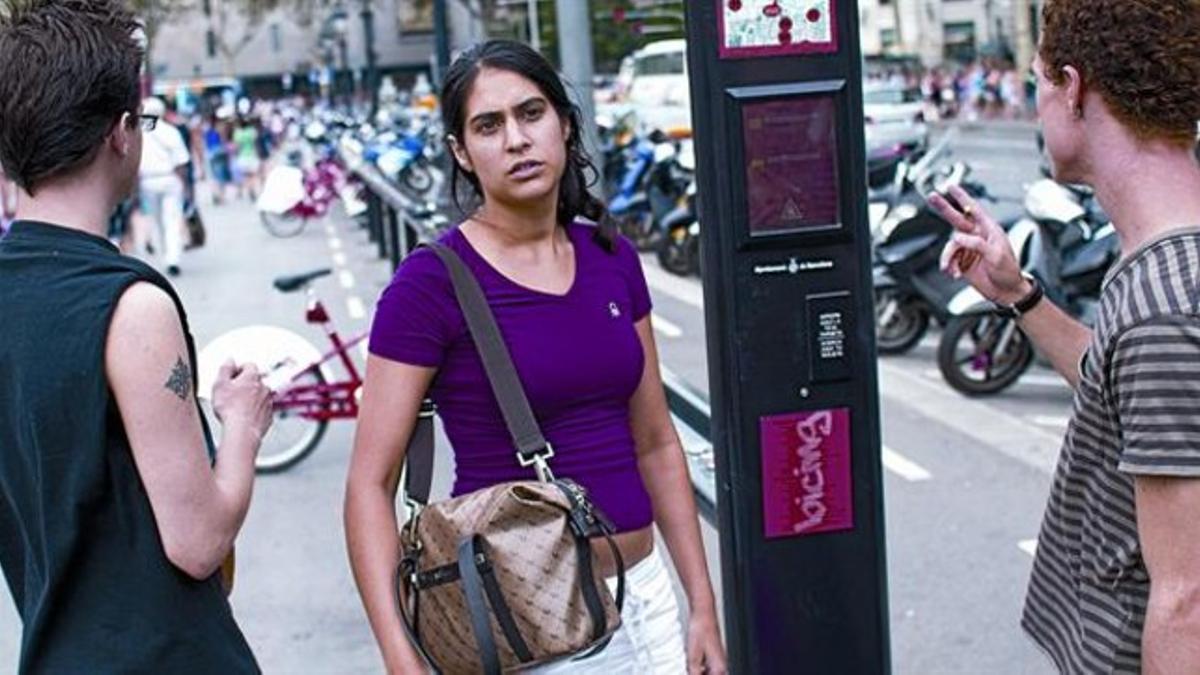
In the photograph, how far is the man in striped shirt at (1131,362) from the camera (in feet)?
6.48

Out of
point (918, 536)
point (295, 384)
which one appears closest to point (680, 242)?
point (295, 384)

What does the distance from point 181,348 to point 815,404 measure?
1585 millimetres

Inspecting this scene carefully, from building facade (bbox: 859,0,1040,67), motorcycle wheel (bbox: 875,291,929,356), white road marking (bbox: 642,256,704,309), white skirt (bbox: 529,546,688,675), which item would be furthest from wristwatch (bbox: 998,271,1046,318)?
building facade (bbox: 859,0,1040,67)

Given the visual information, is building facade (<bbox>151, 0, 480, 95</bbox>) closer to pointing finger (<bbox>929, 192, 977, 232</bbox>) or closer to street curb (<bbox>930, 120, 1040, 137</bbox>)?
street curb (<bbox>930, 120, 1040, 137</bbox>)

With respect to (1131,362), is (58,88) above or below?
above

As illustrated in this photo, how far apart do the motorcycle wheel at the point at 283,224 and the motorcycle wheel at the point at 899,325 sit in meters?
12.8

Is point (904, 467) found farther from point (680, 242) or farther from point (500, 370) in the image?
point (680, 242)

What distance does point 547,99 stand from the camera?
9.55 ft

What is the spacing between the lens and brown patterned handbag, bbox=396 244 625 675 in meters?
2.58

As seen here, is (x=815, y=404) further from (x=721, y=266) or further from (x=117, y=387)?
(x=117, y=387)

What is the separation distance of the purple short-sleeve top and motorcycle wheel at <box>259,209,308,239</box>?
65.9ft

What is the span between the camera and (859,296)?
3.55 meters

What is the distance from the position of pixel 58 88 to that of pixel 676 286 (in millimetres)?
12765

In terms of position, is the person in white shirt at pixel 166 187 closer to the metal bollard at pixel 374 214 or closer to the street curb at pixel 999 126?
the metal bollard at pixel 374 214
